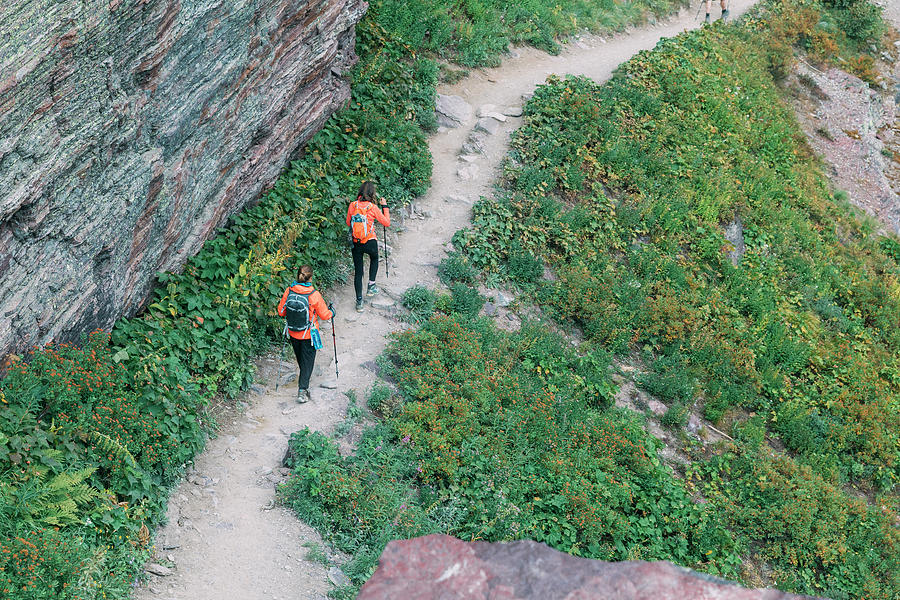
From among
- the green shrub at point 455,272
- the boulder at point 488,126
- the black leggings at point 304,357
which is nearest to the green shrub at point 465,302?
the green shrub at point 455,272

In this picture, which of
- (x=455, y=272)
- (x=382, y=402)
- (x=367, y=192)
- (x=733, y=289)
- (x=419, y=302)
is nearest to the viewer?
(x=382, y=402)

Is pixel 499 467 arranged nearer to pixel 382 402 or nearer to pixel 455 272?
pixel 382 402

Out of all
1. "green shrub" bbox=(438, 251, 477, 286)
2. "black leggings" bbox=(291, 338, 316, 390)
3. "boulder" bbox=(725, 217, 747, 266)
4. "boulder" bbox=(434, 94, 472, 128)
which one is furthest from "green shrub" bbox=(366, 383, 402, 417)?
"boulder" bbox=(725, 217, 747, 266)

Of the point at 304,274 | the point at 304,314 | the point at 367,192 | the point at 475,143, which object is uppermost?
the point at 367,192

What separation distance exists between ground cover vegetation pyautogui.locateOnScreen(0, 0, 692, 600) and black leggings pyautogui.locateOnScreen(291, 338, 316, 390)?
965 millimetres

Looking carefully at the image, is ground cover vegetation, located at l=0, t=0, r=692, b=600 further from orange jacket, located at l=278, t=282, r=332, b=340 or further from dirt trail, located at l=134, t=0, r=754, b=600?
orange jacket, located at l=278, t=282, r=332, b=340

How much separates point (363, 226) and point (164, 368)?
13.6 feet

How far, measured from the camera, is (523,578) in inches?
185

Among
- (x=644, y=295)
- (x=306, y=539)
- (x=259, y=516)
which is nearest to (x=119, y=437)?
(x=259, y=516)

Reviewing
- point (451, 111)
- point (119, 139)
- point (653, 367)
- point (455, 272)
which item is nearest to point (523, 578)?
point (119, 139)

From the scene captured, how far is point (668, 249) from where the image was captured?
706 inches

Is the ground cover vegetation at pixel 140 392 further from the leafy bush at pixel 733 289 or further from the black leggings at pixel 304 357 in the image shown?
the leafy bush at pixel 733 289

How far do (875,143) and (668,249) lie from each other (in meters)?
18.2

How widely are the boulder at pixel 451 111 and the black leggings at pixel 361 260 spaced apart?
697 cm
